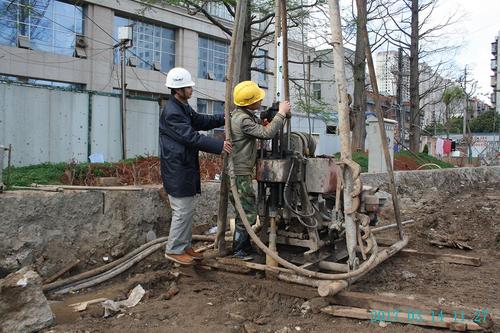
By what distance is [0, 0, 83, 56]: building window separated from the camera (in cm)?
1789

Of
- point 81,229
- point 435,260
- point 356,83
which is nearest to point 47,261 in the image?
point 81,229

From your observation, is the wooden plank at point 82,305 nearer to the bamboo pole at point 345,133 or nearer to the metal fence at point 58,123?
the bamboo pole at point 345,133

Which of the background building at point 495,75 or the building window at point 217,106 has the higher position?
the background building at point 495,75

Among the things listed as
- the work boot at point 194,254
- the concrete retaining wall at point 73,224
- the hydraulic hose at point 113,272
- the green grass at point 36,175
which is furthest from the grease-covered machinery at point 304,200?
the green grass at point 36,175

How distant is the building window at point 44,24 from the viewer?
704 inches

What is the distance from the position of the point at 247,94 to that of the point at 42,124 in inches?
402

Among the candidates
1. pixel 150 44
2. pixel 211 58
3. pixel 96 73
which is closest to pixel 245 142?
Result: pixel 96 73

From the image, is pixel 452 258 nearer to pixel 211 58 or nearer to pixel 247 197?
pixel 247 197

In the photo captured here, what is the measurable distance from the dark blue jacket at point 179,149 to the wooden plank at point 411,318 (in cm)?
179

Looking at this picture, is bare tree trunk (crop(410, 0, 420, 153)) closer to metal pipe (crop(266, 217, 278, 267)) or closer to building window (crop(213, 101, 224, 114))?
building window (crop(213, 101, 224, 114))

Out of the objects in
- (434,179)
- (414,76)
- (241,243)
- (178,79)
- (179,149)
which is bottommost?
(241,243)

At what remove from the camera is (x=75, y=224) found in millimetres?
5363

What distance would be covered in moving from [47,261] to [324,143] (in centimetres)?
2295

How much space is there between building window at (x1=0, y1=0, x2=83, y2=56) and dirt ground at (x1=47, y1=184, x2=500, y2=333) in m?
15.8
